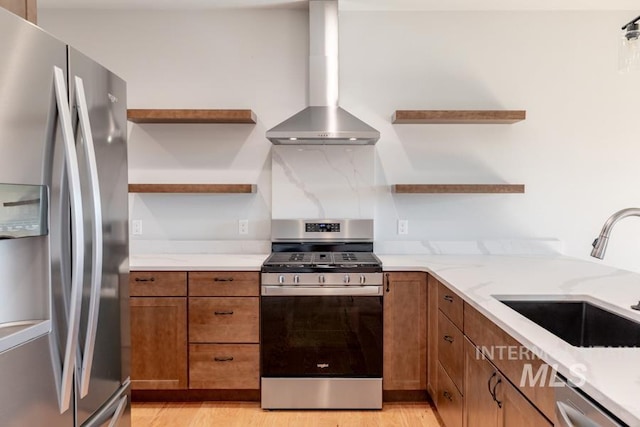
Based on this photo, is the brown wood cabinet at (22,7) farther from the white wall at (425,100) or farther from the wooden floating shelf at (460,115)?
the wooden floating shelf at (460,115)

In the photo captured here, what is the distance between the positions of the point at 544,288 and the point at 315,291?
3.96 feet

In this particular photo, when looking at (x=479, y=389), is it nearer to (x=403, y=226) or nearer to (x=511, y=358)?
(x=511, y=358)

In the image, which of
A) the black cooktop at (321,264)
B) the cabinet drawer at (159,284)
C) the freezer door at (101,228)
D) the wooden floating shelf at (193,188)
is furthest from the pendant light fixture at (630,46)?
the cabinet drawer at (159,284)

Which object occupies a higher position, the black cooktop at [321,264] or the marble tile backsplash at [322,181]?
the marble tile backsplash at [322,181]

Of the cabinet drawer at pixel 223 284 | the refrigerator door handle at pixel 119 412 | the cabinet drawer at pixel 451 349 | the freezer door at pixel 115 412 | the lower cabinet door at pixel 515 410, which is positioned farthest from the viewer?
the cabinet drawer at pixel 223 284

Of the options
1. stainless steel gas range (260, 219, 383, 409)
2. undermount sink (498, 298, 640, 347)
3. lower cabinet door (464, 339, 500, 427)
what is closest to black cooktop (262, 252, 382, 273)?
stainless steel gas range (260, 219, 383, 409)

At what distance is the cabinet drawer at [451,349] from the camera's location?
1.95 meters

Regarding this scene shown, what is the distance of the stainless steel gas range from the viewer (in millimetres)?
2498

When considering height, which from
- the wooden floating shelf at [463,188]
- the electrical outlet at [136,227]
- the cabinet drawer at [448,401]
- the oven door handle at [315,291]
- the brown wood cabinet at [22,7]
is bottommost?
the cabinet drawer at [448,401]

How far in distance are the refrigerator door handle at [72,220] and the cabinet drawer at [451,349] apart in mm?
1551

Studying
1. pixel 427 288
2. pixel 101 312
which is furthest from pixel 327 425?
pixel 101 312

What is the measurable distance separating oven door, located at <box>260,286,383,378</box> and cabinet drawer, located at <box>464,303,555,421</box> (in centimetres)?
79

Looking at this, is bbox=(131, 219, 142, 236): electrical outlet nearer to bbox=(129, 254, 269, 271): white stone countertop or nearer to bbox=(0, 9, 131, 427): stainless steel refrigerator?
bbox=(129, 254, 269, 271): white stone countertop

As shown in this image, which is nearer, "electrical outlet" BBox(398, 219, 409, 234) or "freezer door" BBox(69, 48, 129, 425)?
"freezer door" BBox(69, 48, 129, 425)
